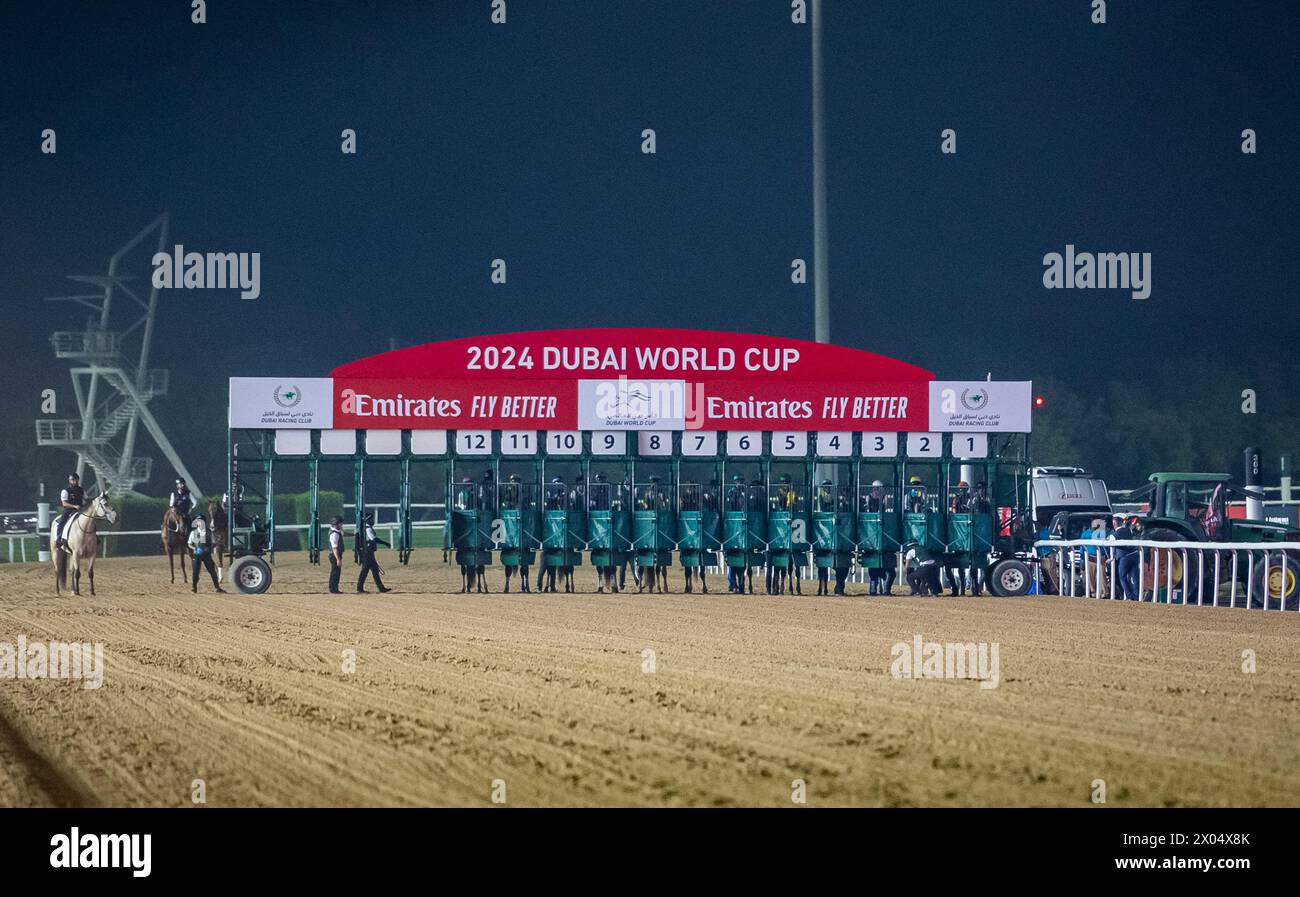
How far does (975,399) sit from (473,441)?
31.0ft

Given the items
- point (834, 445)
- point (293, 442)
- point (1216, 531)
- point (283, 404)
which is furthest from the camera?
point (834, 445)

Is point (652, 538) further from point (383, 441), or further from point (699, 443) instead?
point (383, 441)

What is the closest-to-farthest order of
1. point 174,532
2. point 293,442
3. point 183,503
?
1. point 293,442
2. point 183,503
3. point 174,532

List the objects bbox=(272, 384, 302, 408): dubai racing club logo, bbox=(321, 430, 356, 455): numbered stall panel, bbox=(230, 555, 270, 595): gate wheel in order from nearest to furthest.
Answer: bbox=(230, 555, 270, 595): gate wheel, bbox=(272, 384, 302, 408): dubai racing club logo, bbox=(321, 430, 356, 455): numbered stall panel

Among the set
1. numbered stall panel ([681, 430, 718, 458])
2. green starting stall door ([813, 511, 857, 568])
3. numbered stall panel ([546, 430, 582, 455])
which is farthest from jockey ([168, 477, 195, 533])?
green starting stall door ([813, 511, 857, 568])

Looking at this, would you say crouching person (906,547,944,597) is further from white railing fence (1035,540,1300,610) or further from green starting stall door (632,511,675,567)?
green starting stall door (632,511,675,567)

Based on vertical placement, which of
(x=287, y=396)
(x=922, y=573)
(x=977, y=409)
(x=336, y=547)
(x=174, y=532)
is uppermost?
(x=287, y=396)

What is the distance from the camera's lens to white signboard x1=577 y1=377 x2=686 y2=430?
29188 millimetres

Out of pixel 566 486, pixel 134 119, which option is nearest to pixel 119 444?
pixel 134 119

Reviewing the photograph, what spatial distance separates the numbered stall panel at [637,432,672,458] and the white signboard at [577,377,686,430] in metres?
0.44

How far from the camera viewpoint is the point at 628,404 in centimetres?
A: 2917

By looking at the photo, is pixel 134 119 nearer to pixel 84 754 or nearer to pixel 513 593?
pixel 513 593

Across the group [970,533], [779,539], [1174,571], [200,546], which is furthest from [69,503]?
[1174,571]

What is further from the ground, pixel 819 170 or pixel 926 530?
pixel 819 170
